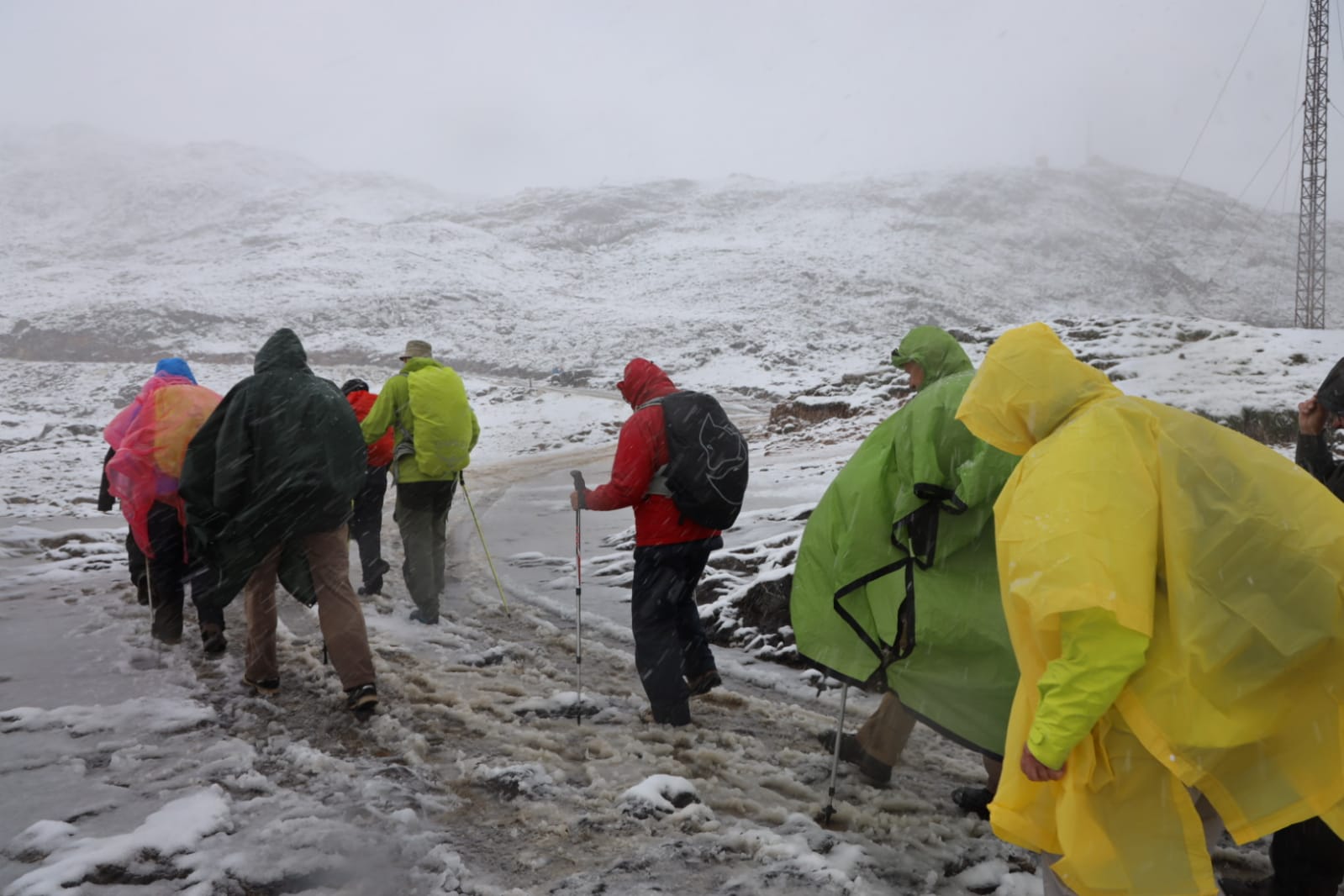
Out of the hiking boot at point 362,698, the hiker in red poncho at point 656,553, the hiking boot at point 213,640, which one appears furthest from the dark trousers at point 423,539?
the hiker in red poncho at point 656,553

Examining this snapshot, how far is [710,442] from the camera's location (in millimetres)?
4500

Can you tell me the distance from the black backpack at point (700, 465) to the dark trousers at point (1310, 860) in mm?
2611

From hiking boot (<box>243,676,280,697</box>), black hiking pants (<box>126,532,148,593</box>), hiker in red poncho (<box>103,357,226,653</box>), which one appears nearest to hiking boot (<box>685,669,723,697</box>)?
hiking boot (<box>243,676,280,697</box>)

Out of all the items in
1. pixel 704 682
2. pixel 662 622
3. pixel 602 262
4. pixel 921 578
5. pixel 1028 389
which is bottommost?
pixel 704 682

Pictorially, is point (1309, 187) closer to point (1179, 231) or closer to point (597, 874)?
point (597, 874)

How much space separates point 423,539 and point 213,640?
5.75 feet

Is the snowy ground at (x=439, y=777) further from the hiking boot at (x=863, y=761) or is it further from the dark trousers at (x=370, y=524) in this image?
the dark trousers at (x=370, y=524)

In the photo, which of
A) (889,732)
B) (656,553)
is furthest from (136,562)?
(889,732)

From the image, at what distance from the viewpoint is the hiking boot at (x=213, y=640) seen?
5.67 meters

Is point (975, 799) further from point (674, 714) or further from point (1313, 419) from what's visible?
point (1313, 419)

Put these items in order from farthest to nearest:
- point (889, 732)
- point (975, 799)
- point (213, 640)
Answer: point (213, 640)
point (889, 732)
point (975, 799)

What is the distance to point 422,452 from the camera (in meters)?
6.96

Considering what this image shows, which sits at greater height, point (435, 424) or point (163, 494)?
point (435, 424)

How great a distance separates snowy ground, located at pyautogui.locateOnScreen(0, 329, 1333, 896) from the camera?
302 cm
